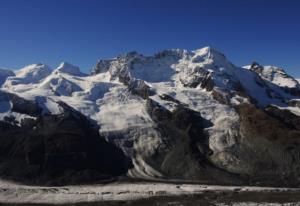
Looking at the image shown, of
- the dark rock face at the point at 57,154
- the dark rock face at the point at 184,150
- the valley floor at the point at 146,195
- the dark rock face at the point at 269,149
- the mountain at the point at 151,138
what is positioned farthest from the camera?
the mountain at the point at 151,138

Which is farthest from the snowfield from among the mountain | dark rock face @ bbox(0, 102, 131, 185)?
dark rock face @ bbox(0, 102, 131, 185)

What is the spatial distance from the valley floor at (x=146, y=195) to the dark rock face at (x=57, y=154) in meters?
7.21

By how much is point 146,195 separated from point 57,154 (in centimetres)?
3758

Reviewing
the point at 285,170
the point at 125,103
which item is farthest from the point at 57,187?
the point at 125,103

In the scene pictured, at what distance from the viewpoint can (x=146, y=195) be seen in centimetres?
9219

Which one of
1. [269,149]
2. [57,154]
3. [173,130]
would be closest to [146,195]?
[57,154]

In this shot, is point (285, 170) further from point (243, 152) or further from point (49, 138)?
point (49, 138)

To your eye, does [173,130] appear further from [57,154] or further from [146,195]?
[146,195]

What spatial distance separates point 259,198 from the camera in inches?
3381

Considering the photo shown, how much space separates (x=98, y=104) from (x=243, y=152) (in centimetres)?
7580

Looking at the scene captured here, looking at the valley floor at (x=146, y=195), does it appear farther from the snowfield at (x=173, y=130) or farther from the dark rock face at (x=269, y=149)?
the dark rock face at (x=269, y=149)

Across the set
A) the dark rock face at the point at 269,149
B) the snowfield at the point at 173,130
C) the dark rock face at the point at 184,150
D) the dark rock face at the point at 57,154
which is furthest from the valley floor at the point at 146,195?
the dark rock face at the point at 269,149

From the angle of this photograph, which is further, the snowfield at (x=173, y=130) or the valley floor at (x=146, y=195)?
the snowfield at (x=173, y=130)

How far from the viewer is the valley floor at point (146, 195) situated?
3337 inches
